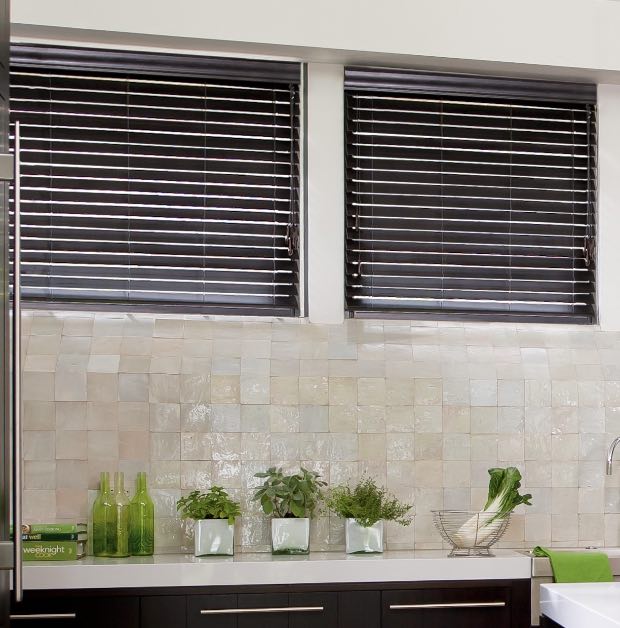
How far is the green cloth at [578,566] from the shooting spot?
3.19 metres

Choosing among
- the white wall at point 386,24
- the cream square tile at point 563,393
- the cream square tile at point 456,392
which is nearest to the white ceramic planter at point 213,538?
the cream square tile at point 456,392

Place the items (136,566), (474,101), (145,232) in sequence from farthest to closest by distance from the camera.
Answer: (474,101) → (145,232) → (136,566)

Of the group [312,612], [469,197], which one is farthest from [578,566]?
[469,197]

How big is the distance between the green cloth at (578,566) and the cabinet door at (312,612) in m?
0.76

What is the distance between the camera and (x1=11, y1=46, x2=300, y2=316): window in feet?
11.6

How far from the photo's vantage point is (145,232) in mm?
3574

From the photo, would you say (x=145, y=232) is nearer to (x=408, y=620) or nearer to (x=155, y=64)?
(x=155, y=64)

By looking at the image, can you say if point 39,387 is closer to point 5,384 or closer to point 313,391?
point 313,391

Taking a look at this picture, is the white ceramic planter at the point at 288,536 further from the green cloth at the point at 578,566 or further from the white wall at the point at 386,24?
the white wall at the point at 386,24

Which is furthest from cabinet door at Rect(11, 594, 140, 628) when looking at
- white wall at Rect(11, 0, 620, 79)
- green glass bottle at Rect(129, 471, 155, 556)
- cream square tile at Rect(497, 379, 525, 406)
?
white wall at Rect(11, 0, 620, 79)

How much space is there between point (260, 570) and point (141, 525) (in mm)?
481

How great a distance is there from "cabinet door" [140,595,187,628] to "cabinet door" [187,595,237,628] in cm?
3

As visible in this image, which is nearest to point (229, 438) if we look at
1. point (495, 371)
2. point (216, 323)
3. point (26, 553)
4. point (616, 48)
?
point (216, 323)

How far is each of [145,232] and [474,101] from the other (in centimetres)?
142
